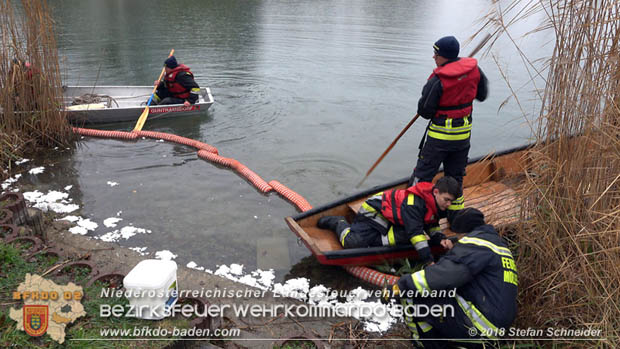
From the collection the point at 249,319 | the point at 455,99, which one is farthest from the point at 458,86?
the point at 249,319

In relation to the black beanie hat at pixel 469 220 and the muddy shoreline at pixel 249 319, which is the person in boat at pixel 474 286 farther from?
the muddy shoreline at pixel 249 319

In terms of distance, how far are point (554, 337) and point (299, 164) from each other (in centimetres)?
515

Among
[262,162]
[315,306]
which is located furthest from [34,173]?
[315,306]

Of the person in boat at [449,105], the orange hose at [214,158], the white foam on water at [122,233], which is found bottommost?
the white foam on water at [122,233]

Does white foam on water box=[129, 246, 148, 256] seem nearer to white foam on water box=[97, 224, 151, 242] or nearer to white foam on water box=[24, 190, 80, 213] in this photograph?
white foam on water box=[97, 224, 151, 242]

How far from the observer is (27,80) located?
21.1 ft

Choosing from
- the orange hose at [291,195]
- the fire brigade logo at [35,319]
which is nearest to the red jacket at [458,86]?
the orange hose at [291,195]

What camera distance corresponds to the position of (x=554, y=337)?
3084 millimetres

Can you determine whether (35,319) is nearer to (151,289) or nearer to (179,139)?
(151,289)

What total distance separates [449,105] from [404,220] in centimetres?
149

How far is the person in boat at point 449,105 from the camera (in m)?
4.54

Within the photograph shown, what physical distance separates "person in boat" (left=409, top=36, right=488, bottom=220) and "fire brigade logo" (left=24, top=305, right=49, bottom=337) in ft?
Result: 12.0

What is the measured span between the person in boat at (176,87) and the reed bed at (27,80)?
2409mm

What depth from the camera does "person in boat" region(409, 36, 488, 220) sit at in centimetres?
454
